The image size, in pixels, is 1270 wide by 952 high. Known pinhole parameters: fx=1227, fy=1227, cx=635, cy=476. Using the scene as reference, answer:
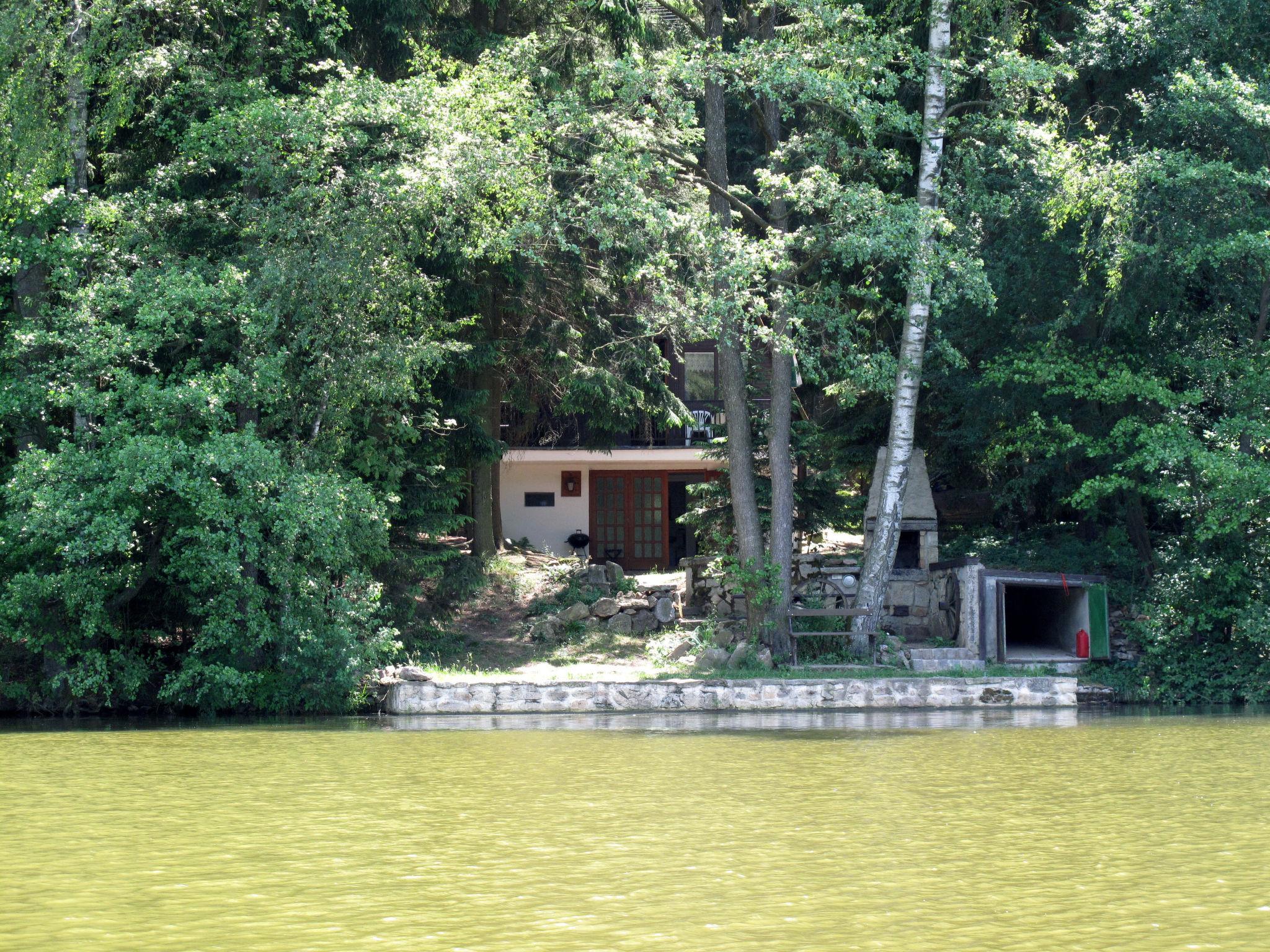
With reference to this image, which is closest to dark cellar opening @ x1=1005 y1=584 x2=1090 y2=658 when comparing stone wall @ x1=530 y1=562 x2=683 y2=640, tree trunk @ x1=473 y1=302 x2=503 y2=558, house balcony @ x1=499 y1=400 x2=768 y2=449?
stone wall @ x1=530 y1=562 x2=683 y2=640

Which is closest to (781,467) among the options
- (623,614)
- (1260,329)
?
(623,614)

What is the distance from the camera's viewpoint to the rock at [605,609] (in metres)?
21.0

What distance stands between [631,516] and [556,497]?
1.90 metres

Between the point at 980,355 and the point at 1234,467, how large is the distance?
18.4 feet

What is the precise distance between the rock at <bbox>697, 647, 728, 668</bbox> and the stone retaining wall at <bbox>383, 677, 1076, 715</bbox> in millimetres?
1981

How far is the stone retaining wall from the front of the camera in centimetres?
1493

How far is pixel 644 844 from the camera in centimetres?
711

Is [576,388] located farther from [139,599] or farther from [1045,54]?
[1045,54]

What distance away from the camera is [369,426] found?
1742 centimetres

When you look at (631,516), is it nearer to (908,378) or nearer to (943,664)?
(908,378)

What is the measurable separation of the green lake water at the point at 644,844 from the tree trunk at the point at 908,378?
5.62 meters

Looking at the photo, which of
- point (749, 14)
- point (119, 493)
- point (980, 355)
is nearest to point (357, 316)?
point (119, 493)

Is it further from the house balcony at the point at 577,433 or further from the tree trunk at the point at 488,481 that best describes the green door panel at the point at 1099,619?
the house balcony at the point at 577,433

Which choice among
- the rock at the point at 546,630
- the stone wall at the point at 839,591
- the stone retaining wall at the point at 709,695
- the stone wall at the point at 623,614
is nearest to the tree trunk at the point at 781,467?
the stone wall at the point at 839,591
